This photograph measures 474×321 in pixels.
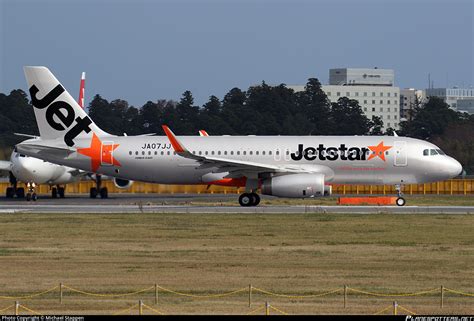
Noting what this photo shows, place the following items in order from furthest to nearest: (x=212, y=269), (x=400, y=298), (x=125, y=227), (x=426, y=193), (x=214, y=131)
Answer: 1. (x=214, y=131)
2. (x=426, y=193)
3. (x=125, y=227)
4. (x=212, y=269)
5. (x=400, y=298)

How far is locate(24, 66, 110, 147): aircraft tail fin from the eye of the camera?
2356 inches

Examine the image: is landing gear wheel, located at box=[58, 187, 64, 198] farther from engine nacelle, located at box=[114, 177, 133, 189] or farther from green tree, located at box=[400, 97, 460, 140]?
green tree, located at box=[400, 97, 460, 140]

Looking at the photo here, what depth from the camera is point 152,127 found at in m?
137

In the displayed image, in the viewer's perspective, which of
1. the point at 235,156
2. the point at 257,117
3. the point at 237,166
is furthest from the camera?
the point at 257,117

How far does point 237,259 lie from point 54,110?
94.3ft

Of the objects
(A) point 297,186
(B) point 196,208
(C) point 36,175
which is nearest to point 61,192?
(C) point 36,175

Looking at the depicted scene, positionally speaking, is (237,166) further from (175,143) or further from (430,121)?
(430,121)

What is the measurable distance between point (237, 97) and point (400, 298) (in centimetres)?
12126

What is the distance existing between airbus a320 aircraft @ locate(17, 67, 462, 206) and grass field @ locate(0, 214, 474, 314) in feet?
19.5

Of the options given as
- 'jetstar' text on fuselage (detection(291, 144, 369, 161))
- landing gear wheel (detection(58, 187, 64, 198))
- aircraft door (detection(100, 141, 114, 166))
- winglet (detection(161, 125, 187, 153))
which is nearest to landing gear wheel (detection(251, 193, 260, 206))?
'jetstar' text on fuselage (detection(291, 144, 369, 161))

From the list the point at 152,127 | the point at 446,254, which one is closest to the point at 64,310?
the point at 446,254

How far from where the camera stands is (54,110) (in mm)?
60156

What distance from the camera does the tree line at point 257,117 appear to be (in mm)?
129500

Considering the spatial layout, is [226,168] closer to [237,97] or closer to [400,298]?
[400,298]
